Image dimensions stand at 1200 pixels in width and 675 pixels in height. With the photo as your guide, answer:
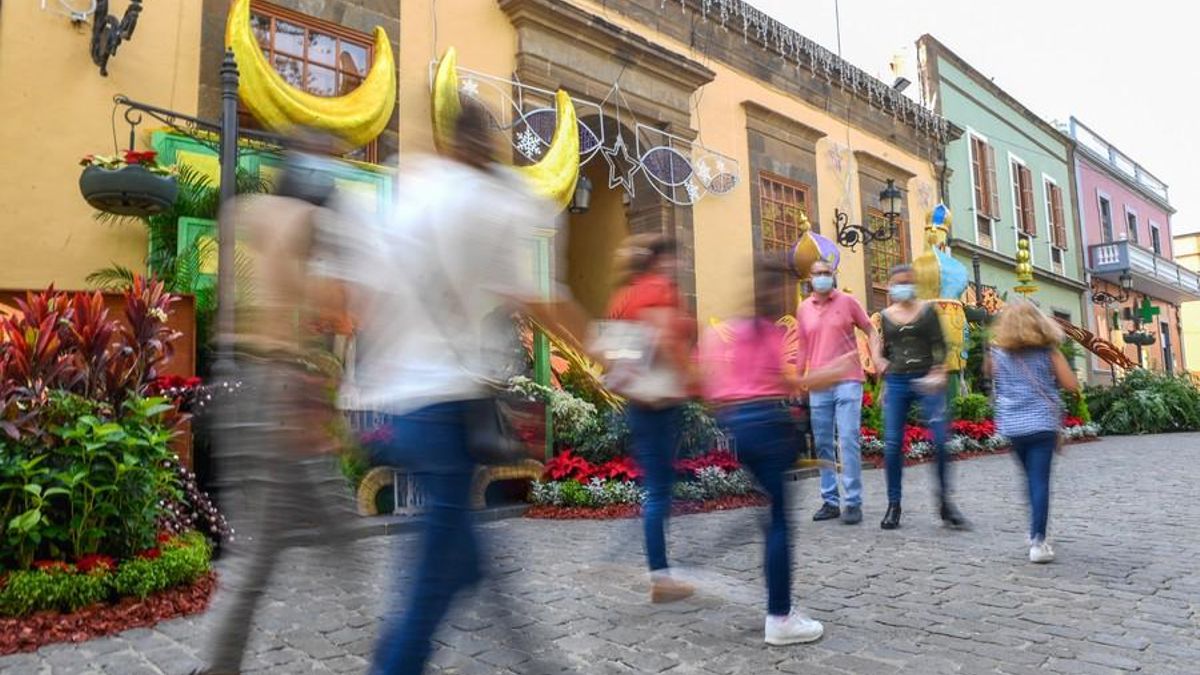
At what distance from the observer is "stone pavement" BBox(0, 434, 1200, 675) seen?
9.57 feet

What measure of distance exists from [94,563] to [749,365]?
3.03 meters

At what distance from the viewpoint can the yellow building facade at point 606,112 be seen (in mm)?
6457

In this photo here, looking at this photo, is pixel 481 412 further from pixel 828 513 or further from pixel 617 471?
pixel 617 471

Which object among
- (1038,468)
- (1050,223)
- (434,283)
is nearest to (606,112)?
(1038,468)

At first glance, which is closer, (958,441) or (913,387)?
(913,387)

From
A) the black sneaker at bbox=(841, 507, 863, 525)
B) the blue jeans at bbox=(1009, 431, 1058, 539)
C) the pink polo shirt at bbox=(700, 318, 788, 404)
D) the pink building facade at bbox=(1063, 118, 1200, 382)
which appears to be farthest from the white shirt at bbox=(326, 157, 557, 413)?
the pink building facade at bbox=(1063, 118, 1200, 382)

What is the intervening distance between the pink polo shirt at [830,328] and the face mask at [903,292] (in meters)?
0.37

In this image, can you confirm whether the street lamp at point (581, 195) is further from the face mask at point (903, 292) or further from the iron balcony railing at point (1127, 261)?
the iron balcony railing at point (1127, 261)

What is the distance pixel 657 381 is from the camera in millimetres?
3590

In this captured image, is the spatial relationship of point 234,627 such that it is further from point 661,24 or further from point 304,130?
point 661,24

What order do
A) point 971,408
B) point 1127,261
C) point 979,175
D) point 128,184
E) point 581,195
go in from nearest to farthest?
point 128,184
point 581,195
point 971,408
point 979,175
point 1127,261

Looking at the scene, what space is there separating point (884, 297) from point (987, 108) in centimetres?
828

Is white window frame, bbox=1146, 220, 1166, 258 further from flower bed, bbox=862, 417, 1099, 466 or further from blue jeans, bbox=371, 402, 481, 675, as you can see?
blue jeans, bbox=371, 402, 481, 675

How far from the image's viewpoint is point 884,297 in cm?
1509
